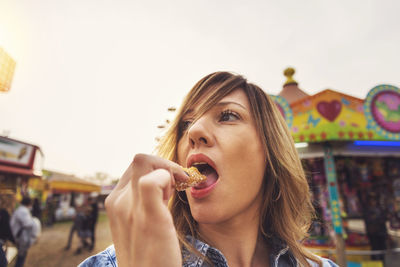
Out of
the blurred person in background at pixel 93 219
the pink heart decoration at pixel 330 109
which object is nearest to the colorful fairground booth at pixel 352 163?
the pink heart decoration at pixel 330 109

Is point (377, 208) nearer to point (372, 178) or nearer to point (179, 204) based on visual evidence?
point (372, 178)

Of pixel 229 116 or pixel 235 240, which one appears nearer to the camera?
pixel 235 240

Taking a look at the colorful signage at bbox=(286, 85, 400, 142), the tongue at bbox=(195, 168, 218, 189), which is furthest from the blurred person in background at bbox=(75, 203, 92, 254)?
the tongue at bbox=(195, 168, 218, 189)

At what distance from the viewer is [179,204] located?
1.75 metres

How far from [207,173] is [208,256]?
50 cm

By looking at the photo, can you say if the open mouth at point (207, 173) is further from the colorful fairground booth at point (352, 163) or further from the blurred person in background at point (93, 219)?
the blurred person in background at point (93, 219)

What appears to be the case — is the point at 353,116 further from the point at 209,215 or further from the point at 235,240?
the point at 209,215

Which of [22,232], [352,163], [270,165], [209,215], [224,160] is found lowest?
[22,232]

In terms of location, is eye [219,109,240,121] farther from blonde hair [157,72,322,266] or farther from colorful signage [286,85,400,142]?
colorful signage [286,85,400,142]

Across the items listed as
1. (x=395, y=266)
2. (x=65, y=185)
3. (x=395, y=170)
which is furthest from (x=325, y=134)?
(x=65, y=185)

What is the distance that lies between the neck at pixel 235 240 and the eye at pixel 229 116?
2.18 feet

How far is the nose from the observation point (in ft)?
4.54

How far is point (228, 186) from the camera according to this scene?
134 centimetres

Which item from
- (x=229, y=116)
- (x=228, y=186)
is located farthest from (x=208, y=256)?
(x=229, y=116)
